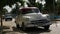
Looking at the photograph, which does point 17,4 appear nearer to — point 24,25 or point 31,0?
point 31,0

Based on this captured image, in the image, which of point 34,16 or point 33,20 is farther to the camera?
point 34,16

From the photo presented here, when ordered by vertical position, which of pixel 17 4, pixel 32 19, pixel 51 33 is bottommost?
pixel 51 33

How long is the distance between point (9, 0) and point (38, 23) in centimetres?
355

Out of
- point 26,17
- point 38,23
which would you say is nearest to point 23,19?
point 26,17

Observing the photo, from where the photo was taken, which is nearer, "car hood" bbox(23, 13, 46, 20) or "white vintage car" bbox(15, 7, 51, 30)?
"white vintage car" bbox(15, 7, 51, 30)

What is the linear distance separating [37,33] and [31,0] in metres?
6.89

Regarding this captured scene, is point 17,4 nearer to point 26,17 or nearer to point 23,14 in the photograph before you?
point 23,14

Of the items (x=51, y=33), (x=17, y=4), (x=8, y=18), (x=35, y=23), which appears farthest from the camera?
A: (x=8, y=18)

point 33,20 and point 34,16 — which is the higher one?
point 34,16

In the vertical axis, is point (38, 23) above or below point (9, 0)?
below

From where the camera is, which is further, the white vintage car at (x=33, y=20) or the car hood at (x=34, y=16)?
the car hood at (x=34, y=16)

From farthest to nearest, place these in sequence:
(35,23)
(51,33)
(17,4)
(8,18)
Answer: (8,18) → (17,4) → (35,23) → (51,33)

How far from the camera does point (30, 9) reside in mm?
16203

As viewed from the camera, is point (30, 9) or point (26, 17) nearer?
point (26, 17)
